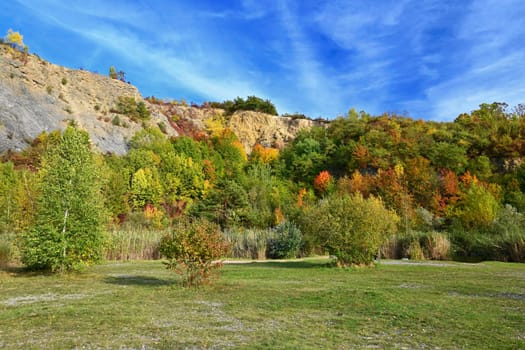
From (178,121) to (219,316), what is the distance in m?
66.6

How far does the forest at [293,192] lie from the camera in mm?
15367

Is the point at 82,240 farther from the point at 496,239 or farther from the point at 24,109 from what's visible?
the point at 24,109

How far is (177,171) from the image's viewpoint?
2056 inches

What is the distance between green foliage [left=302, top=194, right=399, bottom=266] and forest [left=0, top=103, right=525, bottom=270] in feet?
0.17

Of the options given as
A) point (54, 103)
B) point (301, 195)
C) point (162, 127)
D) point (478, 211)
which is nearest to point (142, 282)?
point (478, 211)

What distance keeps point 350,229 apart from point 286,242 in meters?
10.8

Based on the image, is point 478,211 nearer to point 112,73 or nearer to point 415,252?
point 415,252

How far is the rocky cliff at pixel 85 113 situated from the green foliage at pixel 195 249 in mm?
40166

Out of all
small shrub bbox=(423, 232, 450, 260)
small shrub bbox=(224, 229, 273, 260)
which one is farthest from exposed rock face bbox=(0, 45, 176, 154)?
small shrub bbox=(423, 232, 450, 260)

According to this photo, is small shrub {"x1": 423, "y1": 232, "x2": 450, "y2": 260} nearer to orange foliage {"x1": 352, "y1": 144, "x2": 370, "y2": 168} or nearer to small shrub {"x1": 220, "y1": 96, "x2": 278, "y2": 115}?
orange foliage {"x1": 352, "y1": 144, "x2": 370, "y2": 168}

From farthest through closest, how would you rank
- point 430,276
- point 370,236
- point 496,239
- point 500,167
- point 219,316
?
point 500,167
point 496,239
point 370,236
point 430,276
point 219,316

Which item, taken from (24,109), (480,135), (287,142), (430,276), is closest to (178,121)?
(287,142)

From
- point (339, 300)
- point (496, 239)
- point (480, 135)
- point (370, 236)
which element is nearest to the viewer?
point (339, 300)

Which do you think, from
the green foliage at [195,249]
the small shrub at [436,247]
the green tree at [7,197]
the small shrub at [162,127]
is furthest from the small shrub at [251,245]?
the small shrub at [162,127]
